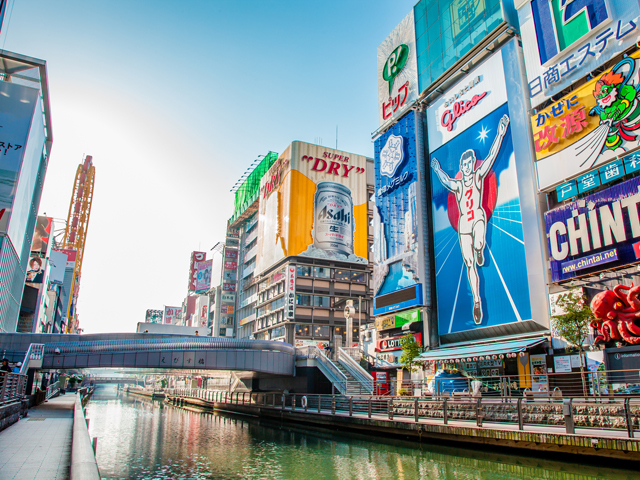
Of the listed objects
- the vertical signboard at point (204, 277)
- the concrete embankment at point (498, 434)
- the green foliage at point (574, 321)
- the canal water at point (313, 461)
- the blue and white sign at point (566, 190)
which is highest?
the vertical signboard at point (204, 277)

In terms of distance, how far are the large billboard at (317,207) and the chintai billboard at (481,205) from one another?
3613 cm

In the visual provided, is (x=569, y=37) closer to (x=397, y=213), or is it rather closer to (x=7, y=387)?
(x=397, y=213)

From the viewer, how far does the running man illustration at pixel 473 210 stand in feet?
122

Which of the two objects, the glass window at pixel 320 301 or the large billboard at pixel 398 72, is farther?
the glass window at pixel 320 301

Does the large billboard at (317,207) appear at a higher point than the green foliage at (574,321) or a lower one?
higher

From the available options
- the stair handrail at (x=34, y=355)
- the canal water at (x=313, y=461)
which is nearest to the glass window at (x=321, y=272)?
the stair handrail at (x=34, y=355)

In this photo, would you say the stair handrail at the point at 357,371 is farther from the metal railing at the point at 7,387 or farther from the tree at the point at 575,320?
the metal railing at the point at 7,387

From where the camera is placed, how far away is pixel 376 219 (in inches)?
2037

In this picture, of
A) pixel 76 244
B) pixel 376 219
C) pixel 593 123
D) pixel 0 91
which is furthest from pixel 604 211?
pixel 76 244

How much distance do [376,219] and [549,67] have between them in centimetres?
2311

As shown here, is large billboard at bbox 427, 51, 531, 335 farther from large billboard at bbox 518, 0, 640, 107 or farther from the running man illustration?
large billboard at bbox 518, 0, 640, 107

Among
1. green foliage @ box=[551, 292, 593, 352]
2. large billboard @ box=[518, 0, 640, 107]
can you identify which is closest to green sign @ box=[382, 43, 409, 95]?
large billboard @ box=[518, 0, 640, 107]

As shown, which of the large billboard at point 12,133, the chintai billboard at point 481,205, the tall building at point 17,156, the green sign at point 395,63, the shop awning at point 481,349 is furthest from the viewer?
the green sign at point 395,63

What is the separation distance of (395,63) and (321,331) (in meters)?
42.2
